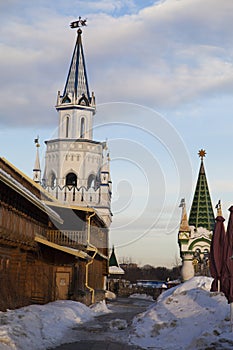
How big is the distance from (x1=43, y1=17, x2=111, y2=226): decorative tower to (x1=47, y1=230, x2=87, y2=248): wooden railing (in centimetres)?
2284

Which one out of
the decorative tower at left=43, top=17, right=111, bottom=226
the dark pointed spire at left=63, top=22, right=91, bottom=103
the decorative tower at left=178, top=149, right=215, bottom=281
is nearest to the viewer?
the decorative tower at left=178, top=149, right=215, bottom=281

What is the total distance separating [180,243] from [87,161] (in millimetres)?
21665

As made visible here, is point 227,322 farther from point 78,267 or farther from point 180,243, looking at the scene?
point 180,243

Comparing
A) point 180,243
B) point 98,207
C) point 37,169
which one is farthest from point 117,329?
point 37,169

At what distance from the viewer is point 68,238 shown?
2730cm

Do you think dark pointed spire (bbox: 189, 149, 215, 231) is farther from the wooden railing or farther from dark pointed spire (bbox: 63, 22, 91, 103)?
dark pointed spire (bbox: 63, 22, 91, 103)

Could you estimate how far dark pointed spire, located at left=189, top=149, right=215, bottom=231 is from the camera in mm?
36875

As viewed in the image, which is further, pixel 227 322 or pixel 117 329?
pixel 117 329

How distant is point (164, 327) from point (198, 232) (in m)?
20.3

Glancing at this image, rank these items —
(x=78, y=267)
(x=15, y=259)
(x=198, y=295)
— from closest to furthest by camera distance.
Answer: (x=198, y=295)
(x=15, y=259)
(x=78, y=267)

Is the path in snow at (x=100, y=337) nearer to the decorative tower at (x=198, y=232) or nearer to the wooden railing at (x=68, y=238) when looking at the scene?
the wooden railing at (x=68, y=238)

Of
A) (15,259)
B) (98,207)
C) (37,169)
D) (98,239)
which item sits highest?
(37,169)

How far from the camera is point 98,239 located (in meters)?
36.7

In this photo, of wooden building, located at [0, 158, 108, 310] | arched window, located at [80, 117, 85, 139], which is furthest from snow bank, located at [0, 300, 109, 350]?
arched window, located at [80, 117, 85, 139]
